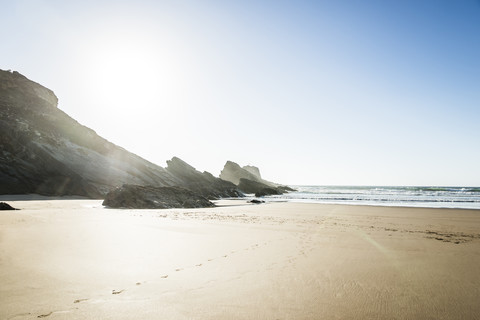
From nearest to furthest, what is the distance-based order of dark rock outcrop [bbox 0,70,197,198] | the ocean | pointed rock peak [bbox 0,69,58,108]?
the ocean < dark rock outcrop [bbox 0,70,197,198] < pointed rock peak [bbox 0,69,58,108]

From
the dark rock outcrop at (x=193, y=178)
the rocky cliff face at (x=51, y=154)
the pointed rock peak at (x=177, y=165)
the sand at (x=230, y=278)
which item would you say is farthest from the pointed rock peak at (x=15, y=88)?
the sand at (x=230, y=278)

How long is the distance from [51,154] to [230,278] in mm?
41317

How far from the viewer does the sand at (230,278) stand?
11.8ft

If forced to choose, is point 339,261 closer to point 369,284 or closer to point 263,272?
point 369,284

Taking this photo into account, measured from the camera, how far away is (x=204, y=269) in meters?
5.55

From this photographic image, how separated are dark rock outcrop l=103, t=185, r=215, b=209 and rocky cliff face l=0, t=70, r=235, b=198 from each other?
14.4 meters

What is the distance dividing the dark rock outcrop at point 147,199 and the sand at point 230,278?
13.9m

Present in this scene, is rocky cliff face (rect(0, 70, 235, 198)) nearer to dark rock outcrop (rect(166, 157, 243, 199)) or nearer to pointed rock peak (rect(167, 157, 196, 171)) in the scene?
dark rock outcrop (rect(166, 157, 243, 199))

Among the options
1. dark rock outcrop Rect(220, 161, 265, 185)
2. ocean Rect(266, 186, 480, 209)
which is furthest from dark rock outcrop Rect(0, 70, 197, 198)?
dark rock outcrop Rect(220, 161, 265, 185)

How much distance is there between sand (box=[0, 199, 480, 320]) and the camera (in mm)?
3584

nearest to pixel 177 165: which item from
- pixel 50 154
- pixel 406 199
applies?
pixel 50 154

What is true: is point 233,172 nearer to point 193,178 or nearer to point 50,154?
point 193,178

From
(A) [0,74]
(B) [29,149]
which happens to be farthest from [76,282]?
(A) [0,74]

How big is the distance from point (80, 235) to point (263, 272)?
22.1 ft
